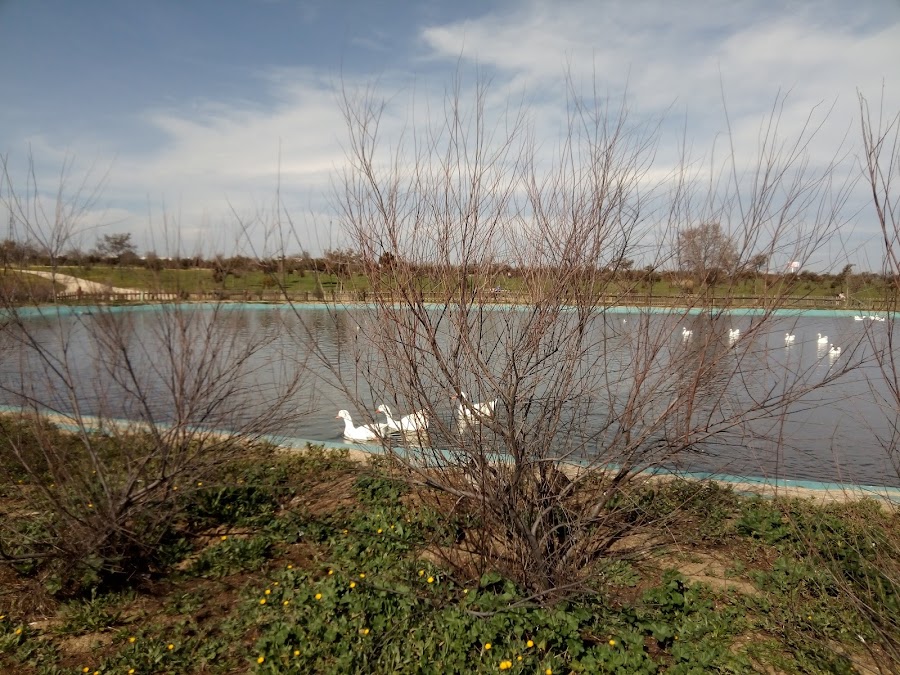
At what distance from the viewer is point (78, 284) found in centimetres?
371

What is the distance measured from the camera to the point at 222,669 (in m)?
2.92

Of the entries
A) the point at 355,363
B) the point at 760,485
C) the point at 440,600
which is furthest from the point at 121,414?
the point at 760,485

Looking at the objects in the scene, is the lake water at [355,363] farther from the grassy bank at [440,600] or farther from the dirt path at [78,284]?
the grassy bank at [440,600]

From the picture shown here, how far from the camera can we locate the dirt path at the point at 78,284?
3650mm

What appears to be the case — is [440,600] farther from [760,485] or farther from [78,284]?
[760,485]

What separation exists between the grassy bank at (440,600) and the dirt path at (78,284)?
1.57 metres

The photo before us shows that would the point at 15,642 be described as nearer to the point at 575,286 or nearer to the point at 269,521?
the point at 269,521

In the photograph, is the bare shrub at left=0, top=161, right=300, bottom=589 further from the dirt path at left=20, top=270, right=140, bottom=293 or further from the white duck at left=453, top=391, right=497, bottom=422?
the white duck at left=453, top=391, right=497, bottom=422

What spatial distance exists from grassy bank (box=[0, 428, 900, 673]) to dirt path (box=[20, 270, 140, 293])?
5.16 feet

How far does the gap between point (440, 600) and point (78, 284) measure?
289cm

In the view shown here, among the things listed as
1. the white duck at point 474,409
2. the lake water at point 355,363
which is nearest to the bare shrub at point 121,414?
the lake water at point 355,363

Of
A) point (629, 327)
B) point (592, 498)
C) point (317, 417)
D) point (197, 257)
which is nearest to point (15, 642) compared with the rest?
point (197, 257)

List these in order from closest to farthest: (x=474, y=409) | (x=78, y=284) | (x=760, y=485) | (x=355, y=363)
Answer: (x=474, y=409) < (x=78, y=284) < (x=355, y=363) < (x=760, y=485)

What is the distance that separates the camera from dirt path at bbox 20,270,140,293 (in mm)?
3650
